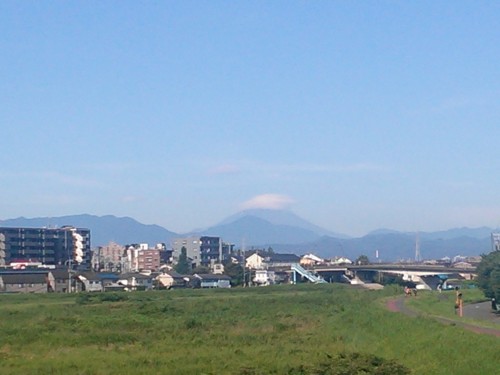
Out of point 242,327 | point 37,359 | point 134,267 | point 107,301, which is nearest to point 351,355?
point 37,359

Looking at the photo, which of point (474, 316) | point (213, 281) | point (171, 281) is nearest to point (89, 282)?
point (171, 281)

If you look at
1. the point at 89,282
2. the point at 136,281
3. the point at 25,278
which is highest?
the point at 25,278

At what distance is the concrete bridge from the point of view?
8806 centimetres

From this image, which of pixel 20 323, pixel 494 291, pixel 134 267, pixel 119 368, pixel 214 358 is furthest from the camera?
pixel 134 267

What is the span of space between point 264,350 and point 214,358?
192 centimetres

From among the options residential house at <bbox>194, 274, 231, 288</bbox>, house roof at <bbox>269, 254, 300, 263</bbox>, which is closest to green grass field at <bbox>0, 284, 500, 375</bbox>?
residential house at <bbox>194, 274, 231, 288</bbox>

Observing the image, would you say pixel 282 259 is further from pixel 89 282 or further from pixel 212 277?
pixel 89 282

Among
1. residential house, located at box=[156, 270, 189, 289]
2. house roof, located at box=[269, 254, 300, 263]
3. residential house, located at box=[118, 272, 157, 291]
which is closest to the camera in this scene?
residential house, located at box=[118, 272, 157, 291]

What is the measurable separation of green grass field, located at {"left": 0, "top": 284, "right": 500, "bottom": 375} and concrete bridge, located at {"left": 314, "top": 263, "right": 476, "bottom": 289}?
168 ft

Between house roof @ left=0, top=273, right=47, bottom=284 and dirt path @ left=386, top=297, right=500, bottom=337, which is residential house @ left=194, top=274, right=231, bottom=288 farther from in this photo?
dirt path @ left=386, top=297, right=500, bottom=337

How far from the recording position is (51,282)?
73625mm

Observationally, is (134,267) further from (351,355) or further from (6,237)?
(351,355)

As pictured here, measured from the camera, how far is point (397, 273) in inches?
3674

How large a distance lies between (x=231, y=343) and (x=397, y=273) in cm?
7147
